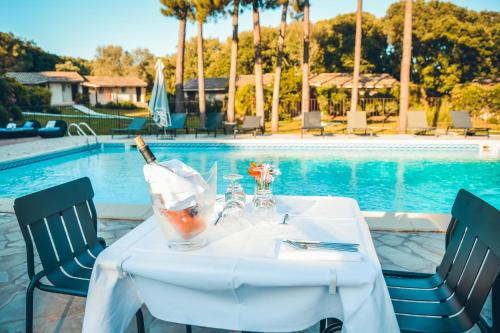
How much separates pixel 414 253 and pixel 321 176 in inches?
203

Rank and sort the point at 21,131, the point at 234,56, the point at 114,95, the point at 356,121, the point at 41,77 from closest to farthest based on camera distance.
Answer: the point at 356,121, the point at 21,131, the point at 234,56, the point at 41,77, the point at 114,95

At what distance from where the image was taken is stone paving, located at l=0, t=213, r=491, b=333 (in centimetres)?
237

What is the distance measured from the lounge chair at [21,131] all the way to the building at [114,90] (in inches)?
976

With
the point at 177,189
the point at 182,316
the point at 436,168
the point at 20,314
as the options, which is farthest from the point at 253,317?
the point at 436,168

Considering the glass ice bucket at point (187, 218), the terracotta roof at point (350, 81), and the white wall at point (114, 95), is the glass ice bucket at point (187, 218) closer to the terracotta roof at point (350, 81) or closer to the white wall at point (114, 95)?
the terracotta roof at point (350, 81)

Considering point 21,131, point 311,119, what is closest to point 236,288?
point 311,119

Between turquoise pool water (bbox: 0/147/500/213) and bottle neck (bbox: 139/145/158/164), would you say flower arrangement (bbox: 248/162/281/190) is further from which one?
turquoise pool water (bbox: 0/147/500/213)

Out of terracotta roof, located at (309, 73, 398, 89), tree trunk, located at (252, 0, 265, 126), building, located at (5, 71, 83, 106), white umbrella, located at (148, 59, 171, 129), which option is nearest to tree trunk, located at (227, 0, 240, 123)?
tree trunk, located at (252, 0, 265, 126)

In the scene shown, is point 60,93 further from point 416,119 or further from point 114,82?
point 416,119

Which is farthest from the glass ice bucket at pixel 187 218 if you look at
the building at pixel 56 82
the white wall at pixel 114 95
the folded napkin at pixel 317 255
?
the white wall at pixel 114 95

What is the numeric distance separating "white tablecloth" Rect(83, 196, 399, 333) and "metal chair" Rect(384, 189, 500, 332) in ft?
1.41

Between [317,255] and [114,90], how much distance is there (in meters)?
42.5

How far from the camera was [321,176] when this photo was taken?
848 cm

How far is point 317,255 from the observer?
1.47 metres
